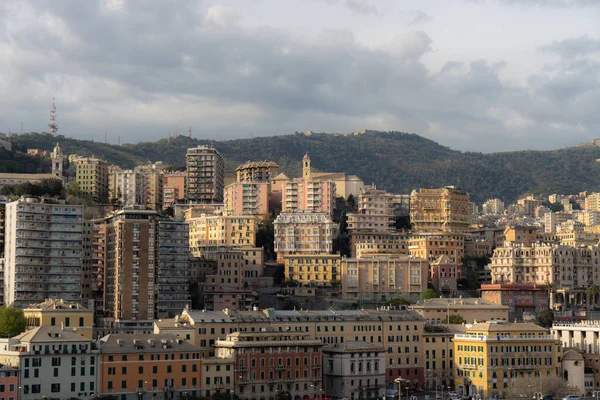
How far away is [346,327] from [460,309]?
23.9 m

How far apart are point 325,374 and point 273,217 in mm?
80138

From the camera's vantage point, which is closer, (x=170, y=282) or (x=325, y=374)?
(x=325, y=374)

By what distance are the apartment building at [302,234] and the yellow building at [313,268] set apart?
7976 mm

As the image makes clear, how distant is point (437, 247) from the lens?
17700 centimetres

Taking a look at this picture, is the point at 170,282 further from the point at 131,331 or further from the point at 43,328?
the point at 43,328

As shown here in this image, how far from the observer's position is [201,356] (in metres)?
110

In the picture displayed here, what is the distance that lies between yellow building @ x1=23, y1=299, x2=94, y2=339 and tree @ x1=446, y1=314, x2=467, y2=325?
46.3 meters

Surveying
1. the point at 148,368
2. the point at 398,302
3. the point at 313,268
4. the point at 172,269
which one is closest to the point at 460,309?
the point at 398,302

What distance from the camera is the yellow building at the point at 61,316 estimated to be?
387ft

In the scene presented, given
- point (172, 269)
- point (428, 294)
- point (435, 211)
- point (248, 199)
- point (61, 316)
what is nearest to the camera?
point (61, 316)

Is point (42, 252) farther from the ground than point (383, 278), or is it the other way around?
point (42, 252)

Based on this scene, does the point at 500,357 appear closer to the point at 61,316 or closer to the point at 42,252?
the point at 61,316

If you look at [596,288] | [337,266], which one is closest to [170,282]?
[337,266]

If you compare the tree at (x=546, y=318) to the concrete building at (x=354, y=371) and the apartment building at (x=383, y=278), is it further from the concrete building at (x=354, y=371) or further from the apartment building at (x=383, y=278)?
the concrete building at (x=354, y=371)
